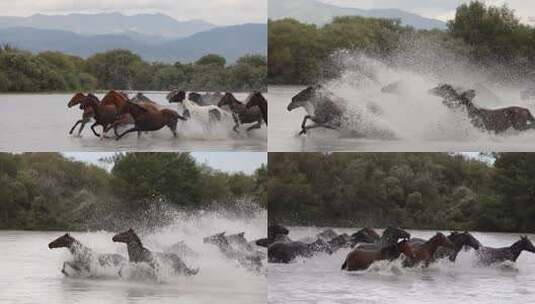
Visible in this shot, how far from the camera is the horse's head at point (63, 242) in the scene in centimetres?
722

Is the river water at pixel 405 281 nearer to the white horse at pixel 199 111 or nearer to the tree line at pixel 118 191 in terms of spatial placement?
the tree line at pixel 118 191

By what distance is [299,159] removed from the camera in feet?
23.9

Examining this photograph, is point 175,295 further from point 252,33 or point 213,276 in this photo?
point 252,33

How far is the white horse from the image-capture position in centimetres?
723

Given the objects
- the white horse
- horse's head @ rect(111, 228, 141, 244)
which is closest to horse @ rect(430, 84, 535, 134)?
the white horse

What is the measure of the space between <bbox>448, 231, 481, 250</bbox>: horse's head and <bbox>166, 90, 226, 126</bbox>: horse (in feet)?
4.66

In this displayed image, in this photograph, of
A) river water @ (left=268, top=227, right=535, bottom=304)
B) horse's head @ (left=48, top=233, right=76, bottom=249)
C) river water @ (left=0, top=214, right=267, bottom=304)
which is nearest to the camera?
river water @ (left=268, top=227, right=535, bottom=304)

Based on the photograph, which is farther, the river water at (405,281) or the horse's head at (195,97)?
the horse's head at (195,97)

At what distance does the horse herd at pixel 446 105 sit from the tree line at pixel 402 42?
3.9 inches

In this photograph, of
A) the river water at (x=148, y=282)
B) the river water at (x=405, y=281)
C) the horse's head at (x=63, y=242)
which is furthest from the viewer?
the horse's head at (x=63, y=242)

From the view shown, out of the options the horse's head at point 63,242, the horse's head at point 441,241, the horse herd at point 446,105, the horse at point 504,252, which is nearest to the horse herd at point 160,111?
the horse herd at point 446,105

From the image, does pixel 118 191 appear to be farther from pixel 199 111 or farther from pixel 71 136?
pixel 199 111

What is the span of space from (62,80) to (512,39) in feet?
8.12

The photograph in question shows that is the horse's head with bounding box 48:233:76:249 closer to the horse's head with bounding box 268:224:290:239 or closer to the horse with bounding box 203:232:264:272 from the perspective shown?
the horse with bounding box 203:232:264:272
